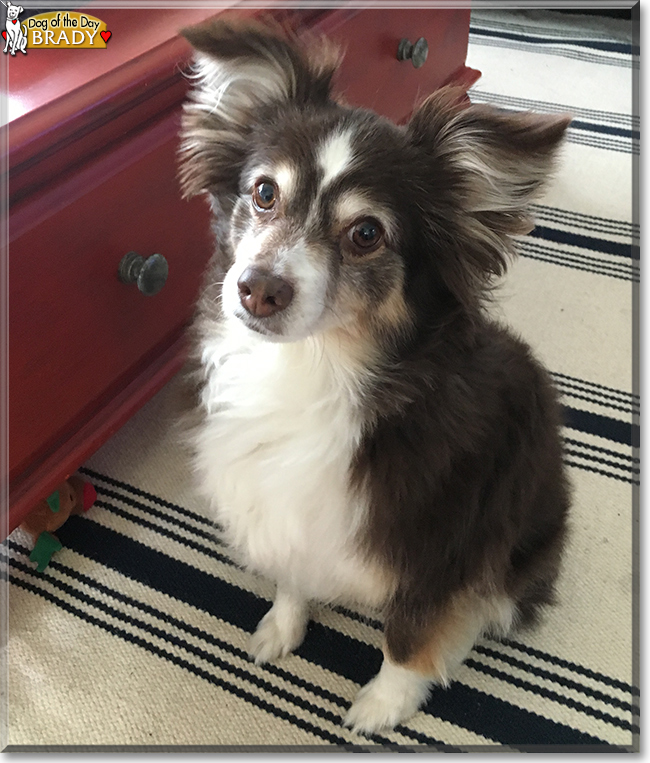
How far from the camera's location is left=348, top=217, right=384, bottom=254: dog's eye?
102 cm

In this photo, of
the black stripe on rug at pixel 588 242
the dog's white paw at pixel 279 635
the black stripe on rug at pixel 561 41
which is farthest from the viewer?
the black stripe on rug at pixel 561 41

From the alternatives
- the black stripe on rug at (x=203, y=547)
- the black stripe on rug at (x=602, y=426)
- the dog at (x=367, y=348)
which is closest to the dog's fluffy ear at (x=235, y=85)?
the dog at (x=367, y=348)

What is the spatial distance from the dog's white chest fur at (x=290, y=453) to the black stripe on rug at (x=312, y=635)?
252 mm

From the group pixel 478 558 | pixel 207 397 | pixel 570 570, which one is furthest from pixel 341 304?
pixel 570 570

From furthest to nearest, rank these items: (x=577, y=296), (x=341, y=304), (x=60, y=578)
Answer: (x=577, y=296) → (x=60, y=578) → (x=341, y=304)

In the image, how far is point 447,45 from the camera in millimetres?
2447

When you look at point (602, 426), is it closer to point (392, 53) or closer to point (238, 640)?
point (238, 640)

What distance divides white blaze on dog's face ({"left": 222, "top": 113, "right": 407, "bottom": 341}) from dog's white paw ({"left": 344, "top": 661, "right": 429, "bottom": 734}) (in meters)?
0.71

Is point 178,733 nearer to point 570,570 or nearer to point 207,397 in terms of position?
point 207,397

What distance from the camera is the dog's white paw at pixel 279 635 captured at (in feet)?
4.58

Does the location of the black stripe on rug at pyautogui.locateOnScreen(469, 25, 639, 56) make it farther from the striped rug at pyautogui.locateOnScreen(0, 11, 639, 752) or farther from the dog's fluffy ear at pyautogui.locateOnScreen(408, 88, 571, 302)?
the dog's fluffy ear at pyautogui.locateOnScreen(408, 88, 571, 302)

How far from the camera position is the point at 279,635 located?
1.41 meters

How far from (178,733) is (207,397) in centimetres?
67

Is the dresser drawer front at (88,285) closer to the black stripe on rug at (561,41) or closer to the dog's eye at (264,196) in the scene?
the dog's eye at (264,196)
